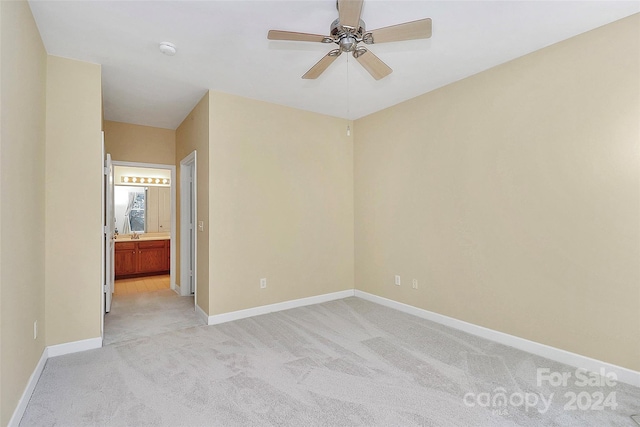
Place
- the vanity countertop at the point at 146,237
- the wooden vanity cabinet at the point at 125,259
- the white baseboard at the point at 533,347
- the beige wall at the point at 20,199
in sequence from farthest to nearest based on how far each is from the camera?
the vanity countertop at the point at 146,237 < the wooden vanity cabinet at the point at 125,259 < the white baseboard at the point at 533,347 < the beige wall at the point at 20,199

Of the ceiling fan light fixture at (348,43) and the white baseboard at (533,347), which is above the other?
the ceiling fan light fixture at (348,43)

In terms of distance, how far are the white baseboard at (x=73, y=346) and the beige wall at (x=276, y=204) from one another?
1.07 meters

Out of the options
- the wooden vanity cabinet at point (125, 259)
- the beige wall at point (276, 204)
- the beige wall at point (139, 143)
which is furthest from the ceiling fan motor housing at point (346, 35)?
the wooden vanity cabinet at point (125, 259)

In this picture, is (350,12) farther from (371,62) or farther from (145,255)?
(145,255)

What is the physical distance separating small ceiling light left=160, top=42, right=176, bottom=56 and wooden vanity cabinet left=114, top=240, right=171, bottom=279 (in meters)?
4.33

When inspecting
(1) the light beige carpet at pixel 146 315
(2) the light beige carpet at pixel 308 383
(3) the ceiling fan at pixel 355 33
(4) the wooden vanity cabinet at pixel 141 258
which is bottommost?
(2) the light beige carpet at pixel 308 383

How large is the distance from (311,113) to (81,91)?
259 centimetres

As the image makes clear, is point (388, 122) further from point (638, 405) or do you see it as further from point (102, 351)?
point (102, 351)

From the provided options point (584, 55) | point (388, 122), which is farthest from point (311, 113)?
point (584, 55)

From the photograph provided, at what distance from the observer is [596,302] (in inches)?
95.7

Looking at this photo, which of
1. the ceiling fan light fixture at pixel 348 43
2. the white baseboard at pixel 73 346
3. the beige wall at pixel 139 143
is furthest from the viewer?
the beige wall at pixel 139 143

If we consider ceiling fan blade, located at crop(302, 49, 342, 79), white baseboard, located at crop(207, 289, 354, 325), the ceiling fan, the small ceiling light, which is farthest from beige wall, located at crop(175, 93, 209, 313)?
the ceiling fan

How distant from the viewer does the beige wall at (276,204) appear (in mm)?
3660

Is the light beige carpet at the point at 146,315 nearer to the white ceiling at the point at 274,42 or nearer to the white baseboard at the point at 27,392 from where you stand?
the white baseboard at the point at 27,392
